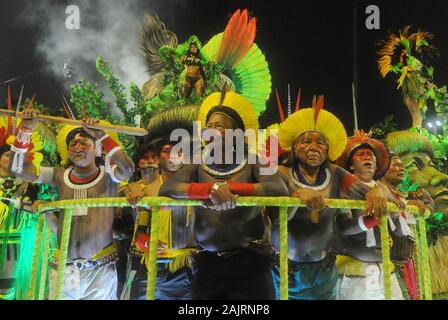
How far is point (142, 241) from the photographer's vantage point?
3584 millimetres

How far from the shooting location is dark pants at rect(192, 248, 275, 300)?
121 inches

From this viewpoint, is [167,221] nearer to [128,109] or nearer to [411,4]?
[128,109]

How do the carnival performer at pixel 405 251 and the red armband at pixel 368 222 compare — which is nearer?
the red armband at pixel 368 222

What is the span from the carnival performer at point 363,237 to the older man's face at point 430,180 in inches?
22.0

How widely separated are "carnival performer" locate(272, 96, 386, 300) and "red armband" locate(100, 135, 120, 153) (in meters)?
1.18

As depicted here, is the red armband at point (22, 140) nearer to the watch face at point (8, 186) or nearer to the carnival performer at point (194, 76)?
the watch face at point (8, 186)

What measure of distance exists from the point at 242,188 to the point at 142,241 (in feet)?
3.32

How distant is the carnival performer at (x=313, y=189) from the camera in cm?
328

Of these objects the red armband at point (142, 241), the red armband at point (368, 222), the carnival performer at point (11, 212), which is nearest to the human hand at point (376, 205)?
the red armband at point (368, 222)

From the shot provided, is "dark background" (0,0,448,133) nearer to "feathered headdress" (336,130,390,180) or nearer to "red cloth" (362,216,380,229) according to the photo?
"feathered headdress" (336,130,390,180)

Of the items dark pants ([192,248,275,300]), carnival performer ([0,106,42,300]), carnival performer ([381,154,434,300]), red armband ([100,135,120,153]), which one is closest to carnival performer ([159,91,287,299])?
dark pants ([192,248,275,300])

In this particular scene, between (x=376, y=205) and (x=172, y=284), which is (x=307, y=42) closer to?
(x=376, y=205)

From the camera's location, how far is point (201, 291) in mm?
3088

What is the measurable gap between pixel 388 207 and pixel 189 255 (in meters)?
1.37
